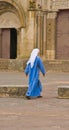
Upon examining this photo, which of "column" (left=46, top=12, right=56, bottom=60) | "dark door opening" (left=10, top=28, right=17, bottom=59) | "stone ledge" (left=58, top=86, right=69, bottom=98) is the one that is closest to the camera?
"stone ledge" (left=58, top=86, right=69, bottom=98)

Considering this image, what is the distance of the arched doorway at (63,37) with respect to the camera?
27.0m

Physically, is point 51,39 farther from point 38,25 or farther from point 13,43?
point 13,43

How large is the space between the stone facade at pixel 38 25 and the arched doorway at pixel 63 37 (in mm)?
373

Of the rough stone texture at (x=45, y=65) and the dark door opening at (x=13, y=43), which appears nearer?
the rough stone texture at (x=45, y=65)

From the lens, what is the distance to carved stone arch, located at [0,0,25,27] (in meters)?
27.0

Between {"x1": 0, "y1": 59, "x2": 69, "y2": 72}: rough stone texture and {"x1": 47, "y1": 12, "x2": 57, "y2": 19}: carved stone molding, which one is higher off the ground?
{"x1": 47, "y1": 12, "x2": 57, "y2": 19}: carved stone molding

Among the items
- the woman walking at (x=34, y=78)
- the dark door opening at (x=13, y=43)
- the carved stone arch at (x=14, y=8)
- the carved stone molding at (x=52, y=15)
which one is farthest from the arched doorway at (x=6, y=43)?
the woman walking at (x=34, y=78)

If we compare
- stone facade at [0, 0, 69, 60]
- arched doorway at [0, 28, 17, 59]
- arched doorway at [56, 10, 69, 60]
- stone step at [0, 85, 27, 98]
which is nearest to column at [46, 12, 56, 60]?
stone facade at [0, 0, 69, 60]
